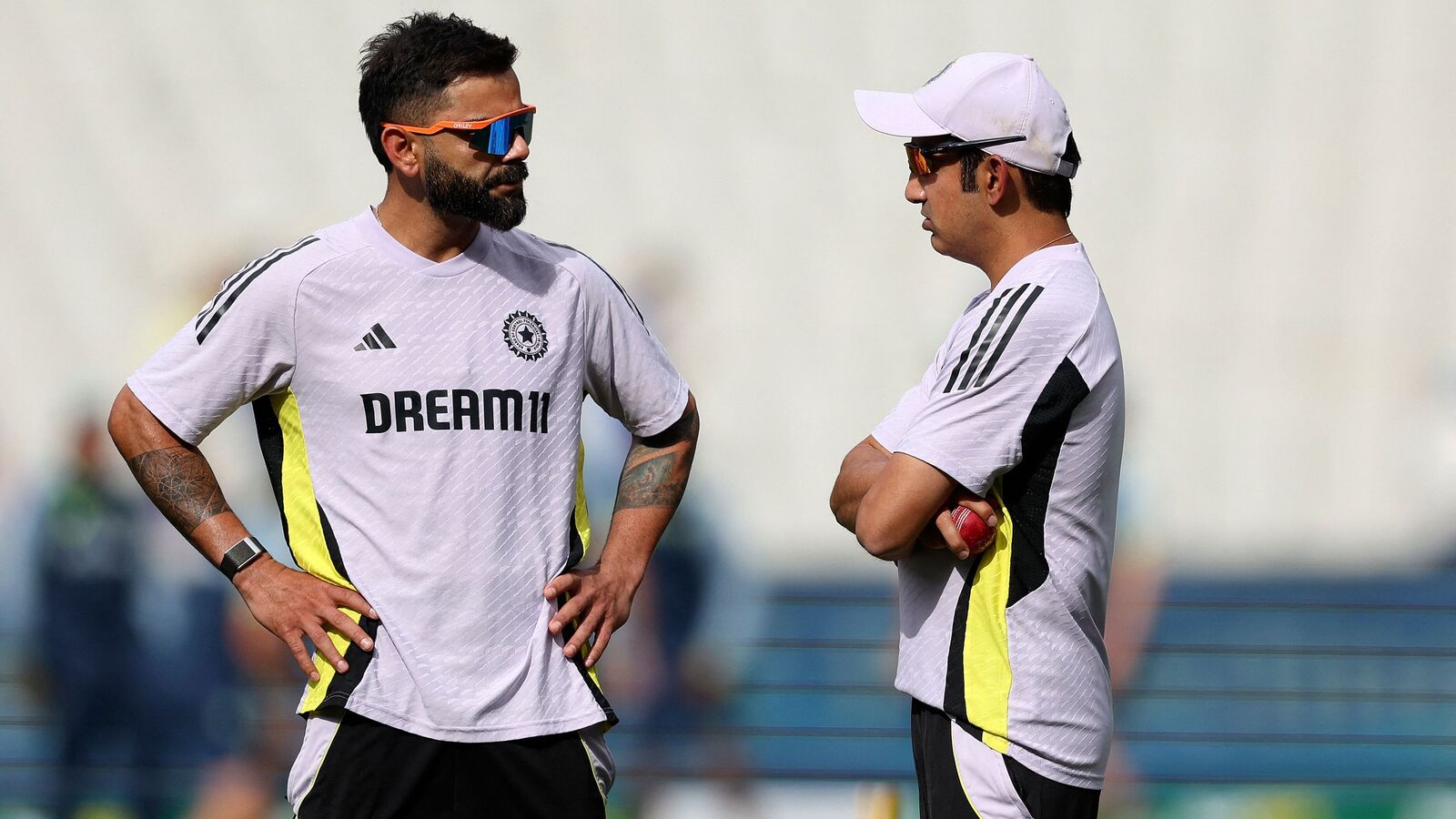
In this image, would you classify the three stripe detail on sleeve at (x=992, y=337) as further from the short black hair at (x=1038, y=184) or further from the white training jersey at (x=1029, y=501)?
the short black hair at (x=1038, y=184)

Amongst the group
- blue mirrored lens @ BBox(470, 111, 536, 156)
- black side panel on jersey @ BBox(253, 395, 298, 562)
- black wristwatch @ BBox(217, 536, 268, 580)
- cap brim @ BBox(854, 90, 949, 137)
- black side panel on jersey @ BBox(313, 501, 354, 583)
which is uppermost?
cap brim @ BBox(854, 90, 949, 137)

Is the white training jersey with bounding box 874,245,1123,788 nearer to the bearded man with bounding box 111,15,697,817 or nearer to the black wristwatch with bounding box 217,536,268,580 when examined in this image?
the bearded man with bounding box 111,15,697,817

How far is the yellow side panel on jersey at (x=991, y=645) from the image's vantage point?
2.17 meters

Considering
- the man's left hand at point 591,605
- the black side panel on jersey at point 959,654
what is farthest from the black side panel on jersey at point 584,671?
the black side panel on jersey at point 959,654

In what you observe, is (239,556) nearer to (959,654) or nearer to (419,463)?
(419,463)

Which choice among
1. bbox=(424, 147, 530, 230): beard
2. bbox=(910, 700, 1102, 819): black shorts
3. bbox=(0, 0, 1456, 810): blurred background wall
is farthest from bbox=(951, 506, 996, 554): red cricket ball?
bbox=(0, 0, 1456, 810): blurred background wall

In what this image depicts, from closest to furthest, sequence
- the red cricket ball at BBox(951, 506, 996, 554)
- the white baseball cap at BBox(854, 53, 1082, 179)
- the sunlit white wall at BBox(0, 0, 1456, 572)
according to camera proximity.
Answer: the red cricket ball at BBox(951, 506, 996, 554) < the white baseball cap at BBox(854, 53, 1082, 179) < the sunlit white wall at BBox(0, 0, 1456, 572)

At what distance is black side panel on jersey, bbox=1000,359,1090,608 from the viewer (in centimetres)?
217

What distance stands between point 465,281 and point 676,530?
2214 mm

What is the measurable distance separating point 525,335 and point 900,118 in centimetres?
71

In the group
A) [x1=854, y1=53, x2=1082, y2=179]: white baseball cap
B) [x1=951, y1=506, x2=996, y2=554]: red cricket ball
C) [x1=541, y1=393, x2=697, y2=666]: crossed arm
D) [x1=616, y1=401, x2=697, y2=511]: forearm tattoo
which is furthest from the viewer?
[x1=616, y1=401, x2=697, y2=511]: forearm tattoo

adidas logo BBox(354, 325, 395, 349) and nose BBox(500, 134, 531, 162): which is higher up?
nose BBox(500, 134, 531, 162)

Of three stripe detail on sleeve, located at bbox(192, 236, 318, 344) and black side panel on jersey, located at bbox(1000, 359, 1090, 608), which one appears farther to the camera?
three stripe detail on sleeve, located at bbox(192, 236, 318, 344)

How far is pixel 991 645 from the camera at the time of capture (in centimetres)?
219
